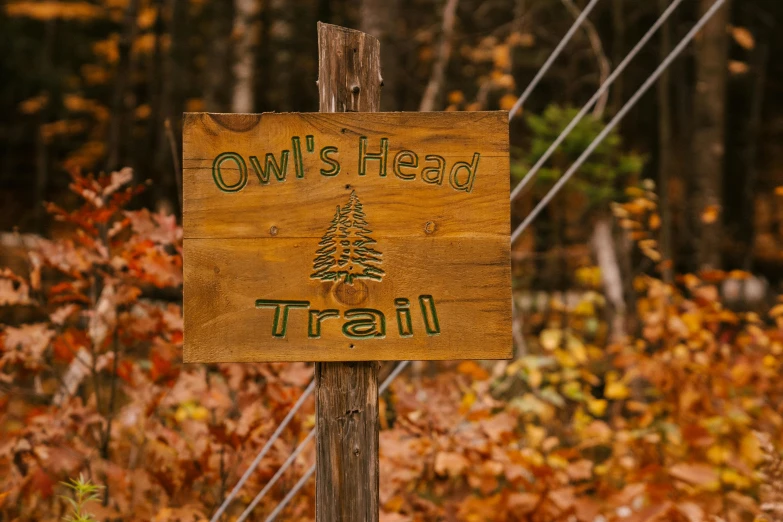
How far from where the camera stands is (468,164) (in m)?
1.92

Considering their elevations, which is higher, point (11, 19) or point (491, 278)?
point (11, 19)

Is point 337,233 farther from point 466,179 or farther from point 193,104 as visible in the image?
point 193,104

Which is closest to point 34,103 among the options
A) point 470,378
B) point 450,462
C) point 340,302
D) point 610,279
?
point 610,279

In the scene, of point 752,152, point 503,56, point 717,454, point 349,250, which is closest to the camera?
point 349,250

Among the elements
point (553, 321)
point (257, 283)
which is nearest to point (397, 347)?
point (257, 283)

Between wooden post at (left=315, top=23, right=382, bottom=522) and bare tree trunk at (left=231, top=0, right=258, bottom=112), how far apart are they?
20.2ft

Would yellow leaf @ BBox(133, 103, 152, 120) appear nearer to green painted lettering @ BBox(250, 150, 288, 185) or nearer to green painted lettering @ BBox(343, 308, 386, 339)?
green painted lettering @ BBox(250, 150, 288, 185)

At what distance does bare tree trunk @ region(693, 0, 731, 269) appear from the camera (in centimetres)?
672

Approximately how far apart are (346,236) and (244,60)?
699cm

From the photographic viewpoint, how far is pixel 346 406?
201cm

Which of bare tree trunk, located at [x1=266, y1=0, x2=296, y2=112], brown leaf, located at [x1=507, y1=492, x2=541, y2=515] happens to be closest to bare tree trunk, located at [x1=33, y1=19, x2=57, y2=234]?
bare tree trunk, located at [x1=266, y1=0, x2=296, y2=112]

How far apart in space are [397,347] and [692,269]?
6.81 meters

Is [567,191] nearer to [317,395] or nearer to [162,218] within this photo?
[162,218]

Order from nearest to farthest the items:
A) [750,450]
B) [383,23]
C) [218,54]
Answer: [750,450]
[383,23]
[218,54]
